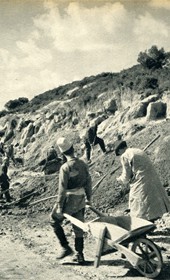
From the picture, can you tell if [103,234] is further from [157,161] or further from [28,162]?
[28,162]

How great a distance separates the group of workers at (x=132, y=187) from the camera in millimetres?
6043

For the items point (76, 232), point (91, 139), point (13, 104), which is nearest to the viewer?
point (76, 232)

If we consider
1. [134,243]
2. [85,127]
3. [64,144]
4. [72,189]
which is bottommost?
[134,243]

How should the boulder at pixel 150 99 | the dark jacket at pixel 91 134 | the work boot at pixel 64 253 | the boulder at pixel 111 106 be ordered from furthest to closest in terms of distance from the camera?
the boulder at pixel 111 106
the boulder at pixel 150 99
the dark jacket at pixel 91 134
the work boot at pixel 64 253

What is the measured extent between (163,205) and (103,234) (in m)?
1.23

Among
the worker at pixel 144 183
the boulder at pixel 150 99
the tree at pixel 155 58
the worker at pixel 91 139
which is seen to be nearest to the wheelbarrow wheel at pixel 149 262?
the worker at pixel 144 183

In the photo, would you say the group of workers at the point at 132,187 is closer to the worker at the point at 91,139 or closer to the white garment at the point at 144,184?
the white garment at the point at 144,184

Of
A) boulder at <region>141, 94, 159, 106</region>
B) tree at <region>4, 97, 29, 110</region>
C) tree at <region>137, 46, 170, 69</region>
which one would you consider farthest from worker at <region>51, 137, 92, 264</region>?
tree at <region>4, 97, 29, 110</region>

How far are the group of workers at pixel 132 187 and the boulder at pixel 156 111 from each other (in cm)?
1123

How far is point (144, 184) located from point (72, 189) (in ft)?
3.56

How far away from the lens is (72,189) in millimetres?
6098

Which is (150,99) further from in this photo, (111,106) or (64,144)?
(64,144)

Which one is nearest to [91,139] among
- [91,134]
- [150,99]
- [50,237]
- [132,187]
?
[91,134]

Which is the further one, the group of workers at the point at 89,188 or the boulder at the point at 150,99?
the boulder at the point at 150,99
